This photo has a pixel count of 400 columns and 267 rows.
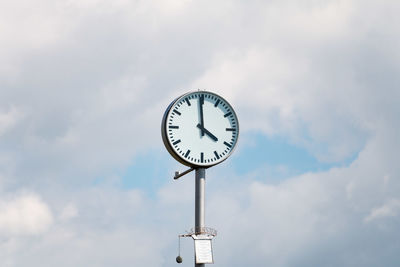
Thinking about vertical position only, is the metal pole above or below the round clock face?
below

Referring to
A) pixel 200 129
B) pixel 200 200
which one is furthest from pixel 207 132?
pixel 200 200

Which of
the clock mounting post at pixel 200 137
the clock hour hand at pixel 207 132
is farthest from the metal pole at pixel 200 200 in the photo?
the clock hour hand at pixel 207 132

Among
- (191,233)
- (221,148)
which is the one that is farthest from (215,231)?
(221,148)

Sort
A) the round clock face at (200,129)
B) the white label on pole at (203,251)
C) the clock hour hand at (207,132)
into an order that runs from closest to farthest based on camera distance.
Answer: the white label on pole at (203,251) → the round clock face at (200,129) → the clock hour hand at (207,132)

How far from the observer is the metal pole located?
1304 inches

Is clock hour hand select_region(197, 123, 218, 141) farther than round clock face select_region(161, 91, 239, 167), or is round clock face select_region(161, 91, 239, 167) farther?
clock hour hand select_region(197, 123, 218, 141)

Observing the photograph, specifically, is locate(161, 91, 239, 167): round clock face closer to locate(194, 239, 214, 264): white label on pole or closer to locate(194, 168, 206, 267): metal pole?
locate(194, 168, 206, 267): metal pole

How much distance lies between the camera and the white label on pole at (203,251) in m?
32.7

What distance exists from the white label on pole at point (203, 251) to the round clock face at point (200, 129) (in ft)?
10.3

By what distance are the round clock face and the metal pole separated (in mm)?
453

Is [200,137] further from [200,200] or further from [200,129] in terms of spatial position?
[200,200]

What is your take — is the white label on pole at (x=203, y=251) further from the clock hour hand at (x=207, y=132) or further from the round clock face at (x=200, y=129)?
the clock hour hand at (x=207, y=132)

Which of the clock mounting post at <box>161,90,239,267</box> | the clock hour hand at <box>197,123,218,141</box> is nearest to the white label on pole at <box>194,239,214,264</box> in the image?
the clock mounting post at <box>161,90,239,267</box>

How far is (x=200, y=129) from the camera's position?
33.8 meters
